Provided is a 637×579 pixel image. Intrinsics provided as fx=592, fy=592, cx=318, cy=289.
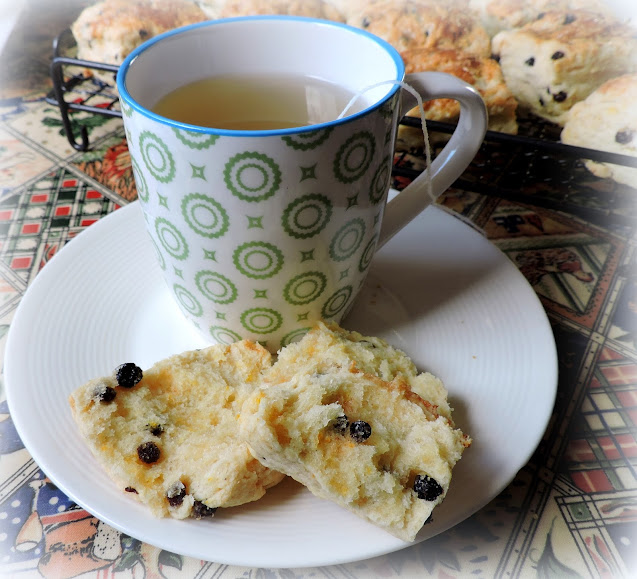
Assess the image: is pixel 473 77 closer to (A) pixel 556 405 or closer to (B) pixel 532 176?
(B) pixel 532 176

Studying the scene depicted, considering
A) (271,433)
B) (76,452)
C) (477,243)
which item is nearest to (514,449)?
(271,433)

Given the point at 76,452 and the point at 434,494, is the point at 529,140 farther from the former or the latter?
the point at 76,452

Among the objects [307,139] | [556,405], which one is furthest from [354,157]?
[556,405]

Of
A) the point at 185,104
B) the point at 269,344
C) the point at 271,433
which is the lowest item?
the point at 269,344

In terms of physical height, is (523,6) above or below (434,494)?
above

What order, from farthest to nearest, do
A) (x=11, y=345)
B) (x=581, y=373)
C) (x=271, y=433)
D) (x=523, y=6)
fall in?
(x=523, y=6), (x=581, y=373), (x=11, y=345), (x=271, y=433)

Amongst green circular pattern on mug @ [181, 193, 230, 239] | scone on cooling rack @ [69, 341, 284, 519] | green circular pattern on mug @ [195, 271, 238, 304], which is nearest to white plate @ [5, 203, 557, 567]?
scone on cooling rack @ [69, 341, 284, 519]

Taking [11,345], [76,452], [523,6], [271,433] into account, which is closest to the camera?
[271,433]

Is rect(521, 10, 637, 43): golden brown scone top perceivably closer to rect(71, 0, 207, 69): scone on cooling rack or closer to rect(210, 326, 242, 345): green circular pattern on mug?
rect(71, 0, 207, 69): scone on cooling rack
